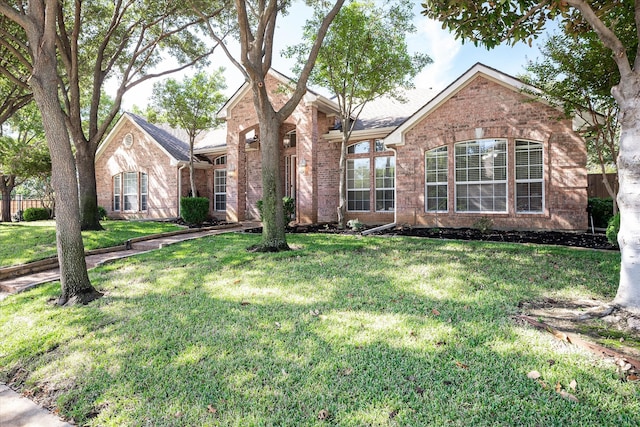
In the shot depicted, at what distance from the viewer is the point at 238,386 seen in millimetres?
2889

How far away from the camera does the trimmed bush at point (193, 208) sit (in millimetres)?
14586

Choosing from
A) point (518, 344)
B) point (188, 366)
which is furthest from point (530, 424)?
point (188, 366)

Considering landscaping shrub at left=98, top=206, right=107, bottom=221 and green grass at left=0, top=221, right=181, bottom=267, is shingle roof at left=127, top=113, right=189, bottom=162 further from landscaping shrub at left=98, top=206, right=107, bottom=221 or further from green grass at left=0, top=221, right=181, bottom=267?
green grass at left=0, top=221, right=181, bottom=267

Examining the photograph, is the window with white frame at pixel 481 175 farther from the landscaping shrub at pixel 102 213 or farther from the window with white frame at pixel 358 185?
the landscaping shrub at pixel 102 213

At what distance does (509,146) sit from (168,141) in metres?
17.6

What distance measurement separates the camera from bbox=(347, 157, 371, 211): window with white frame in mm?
14125

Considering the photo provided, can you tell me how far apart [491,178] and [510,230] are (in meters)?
1.71

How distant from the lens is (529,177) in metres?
10.2

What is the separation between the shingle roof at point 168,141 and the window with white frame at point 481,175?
1360 cm

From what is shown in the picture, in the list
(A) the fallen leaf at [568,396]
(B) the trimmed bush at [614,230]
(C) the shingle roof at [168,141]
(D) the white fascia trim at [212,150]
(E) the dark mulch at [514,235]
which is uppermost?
(C) the shingle roof at [168,141]

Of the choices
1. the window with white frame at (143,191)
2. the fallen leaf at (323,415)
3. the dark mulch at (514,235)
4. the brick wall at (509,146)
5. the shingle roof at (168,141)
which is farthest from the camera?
the window with white frame at (143,191)

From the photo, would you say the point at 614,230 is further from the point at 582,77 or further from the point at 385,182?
the point at 385,182

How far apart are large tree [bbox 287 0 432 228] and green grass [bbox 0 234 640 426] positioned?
7.15 metres

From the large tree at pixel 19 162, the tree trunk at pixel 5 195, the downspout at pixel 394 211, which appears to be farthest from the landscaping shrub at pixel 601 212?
the tree trunk at pixel 5 195
